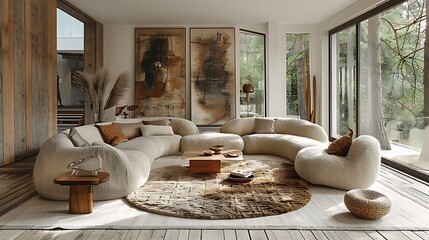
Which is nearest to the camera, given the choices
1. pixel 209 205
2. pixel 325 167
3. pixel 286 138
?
pixel 209 205

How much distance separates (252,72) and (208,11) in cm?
216

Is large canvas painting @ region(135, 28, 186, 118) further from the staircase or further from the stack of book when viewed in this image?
the stack of book

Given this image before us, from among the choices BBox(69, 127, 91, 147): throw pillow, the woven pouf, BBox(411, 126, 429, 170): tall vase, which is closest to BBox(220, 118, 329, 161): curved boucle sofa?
BBox(411, 126, 429, 170): tall vase

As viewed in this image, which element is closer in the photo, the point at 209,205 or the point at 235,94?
the point at 209,205

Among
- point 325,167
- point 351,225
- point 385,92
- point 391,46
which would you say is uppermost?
point 391,46

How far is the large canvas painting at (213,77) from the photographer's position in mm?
8844

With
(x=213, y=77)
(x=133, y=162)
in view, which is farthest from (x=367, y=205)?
(x=213, y=77)

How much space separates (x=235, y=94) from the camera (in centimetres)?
888

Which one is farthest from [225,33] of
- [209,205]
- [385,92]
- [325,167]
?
[209,205]

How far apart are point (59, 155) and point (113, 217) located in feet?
3.33

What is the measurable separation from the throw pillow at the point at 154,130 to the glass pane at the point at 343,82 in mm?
3843

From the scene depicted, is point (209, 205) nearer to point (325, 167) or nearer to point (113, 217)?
point (113, 217)

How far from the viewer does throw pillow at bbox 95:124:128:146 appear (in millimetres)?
5309

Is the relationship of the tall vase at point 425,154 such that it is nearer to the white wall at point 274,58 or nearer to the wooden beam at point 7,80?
the white wall at point 274,58
